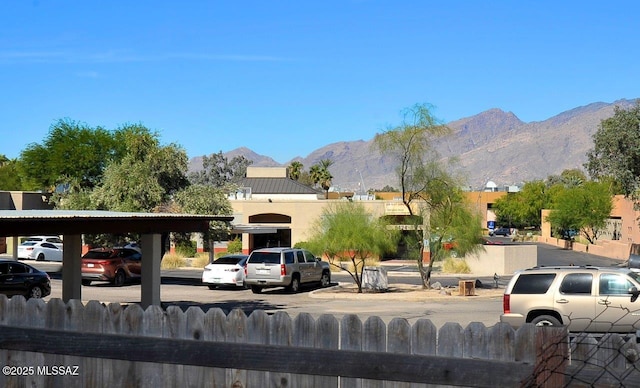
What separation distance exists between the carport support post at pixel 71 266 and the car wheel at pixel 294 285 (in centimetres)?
1363

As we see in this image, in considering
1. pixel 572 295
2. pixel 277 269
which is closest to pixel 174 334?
pixel 572 295

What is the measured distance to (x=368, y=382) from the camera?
5.52 meters

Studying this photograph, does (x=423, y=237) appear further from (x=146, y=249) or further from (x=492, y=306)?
(x=146, y=249)

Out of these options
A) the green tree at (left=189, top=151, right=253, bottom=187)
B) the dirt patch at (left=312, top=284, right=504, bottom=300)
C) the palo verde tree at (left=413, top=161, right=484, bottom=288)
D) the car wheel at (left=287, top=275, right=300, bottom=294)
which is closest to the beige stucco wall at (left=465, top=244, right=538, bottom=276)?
the dirt patch at (left=312, top=284, right=504, bottom=300)

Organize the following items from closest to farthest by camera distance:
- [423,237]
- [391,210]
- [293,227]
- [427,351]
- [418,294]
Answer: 1. [427,351]
2. [418,294]
3. [423,237]
4. [391,210]
5. [293,227]

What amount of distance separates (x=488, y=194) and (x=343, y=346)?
133863 mm

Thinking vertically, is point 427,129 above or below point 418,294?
above

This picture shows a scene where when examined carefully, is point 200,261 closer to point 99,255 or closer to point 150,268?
point 99,255

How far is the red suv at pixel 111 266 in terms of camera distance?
1467 inches

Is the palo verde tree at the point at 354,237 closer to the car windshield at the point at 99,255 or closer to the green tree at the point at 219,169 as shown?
the car windshield at the point at 99,255

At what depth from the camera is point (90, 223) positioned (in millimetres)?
18562

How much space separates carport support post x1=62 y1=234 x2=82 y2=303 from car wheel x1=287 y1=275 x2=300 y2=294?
13633 mm

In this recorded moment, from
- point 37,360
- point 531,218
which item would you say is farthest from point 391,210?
point 531,218

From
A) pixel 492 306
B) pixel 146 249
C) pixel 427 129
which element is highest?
pixel 427 129
